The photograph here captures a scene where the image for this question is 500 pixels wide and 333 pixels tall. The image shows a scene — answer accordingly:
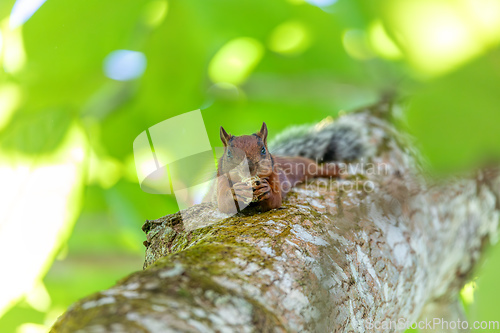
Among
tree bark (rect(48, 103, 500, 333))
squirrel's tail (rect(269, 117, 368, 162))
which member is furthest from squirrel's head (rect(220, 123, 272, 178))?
squirrel's tail (rect(269, 117, 368, 162))

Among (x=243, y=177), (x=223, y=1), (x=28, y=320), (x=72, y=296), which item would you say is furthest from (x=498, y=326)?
(x=72, y=296)

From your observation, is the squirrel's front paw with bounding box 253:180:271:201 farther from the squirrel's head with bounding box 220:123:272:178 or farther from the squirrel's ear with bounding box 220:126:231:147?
the squirrel's ear with bounding box 220:126:231:147

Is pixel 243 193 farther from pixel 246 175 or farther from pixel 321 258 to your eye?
pixel 321 258

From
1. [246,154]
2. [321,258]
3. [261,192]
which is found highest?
[246,154]

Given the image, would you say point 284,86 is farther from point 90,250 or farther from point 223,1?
point 90,250

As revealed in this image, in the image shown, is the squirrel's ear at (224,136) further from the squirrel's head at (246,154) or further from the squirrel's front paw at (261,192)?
the squirrel's front paw at (261,192)

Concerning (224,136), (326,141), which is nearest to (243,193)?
(224,136)
